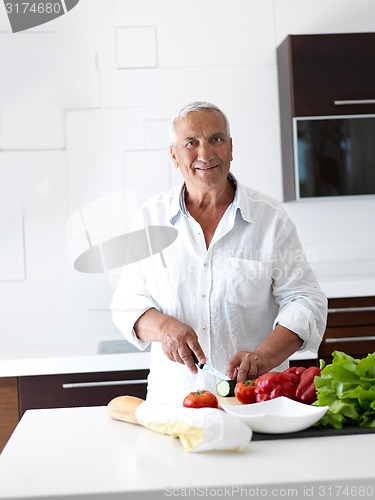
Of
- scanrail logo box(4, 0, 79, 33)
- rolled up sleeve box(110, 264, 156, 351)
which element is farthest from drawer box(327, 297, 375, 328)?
scanrail logo box(4, 0, 79, 33)

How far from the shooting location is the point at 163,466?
1.42 m

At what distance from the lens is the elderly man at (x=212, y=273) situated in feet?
7.72

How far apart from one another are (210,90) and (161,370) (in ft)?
6.16

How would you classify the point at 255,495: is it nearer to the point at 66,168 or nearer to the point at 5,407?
the point at 5,407

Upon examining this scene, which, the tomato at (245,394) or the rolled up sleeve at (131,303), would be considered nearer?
the tomato at (245,394)

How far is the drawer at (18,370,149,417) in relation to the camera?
325 centimetres

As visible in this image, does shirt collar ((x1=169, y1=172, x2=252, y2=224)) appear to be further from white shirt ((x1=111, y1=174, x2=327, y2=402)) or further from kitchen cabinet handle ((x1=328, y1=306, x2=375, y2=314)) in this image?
kitchen cabinet handle ((x1=328, y1=306, x2=375, y2=314))

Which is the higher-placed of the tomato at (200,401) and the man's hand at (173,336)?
the man's hand at (173,336)

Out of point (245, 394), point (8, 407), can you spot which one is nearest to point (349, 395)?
point (245, 394)

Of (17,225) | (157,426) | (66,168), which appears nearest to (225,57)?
(66,168)

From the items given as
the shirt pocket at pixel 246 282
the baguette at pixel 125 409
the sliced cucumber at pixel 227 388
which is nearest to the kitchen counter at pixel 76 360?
the shirt pocket at pixel 246 282

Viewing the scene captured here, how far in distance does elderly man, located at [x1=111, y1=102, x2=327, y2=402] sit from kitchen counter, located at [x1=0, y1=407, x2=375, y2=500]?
69 centimetres

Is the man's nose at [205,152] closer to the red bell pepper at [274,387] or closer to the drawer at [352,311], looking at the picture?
the red bell pepper at [274,387]

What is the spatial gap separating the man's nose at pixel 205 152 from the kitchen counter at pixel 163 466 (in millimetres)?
906
